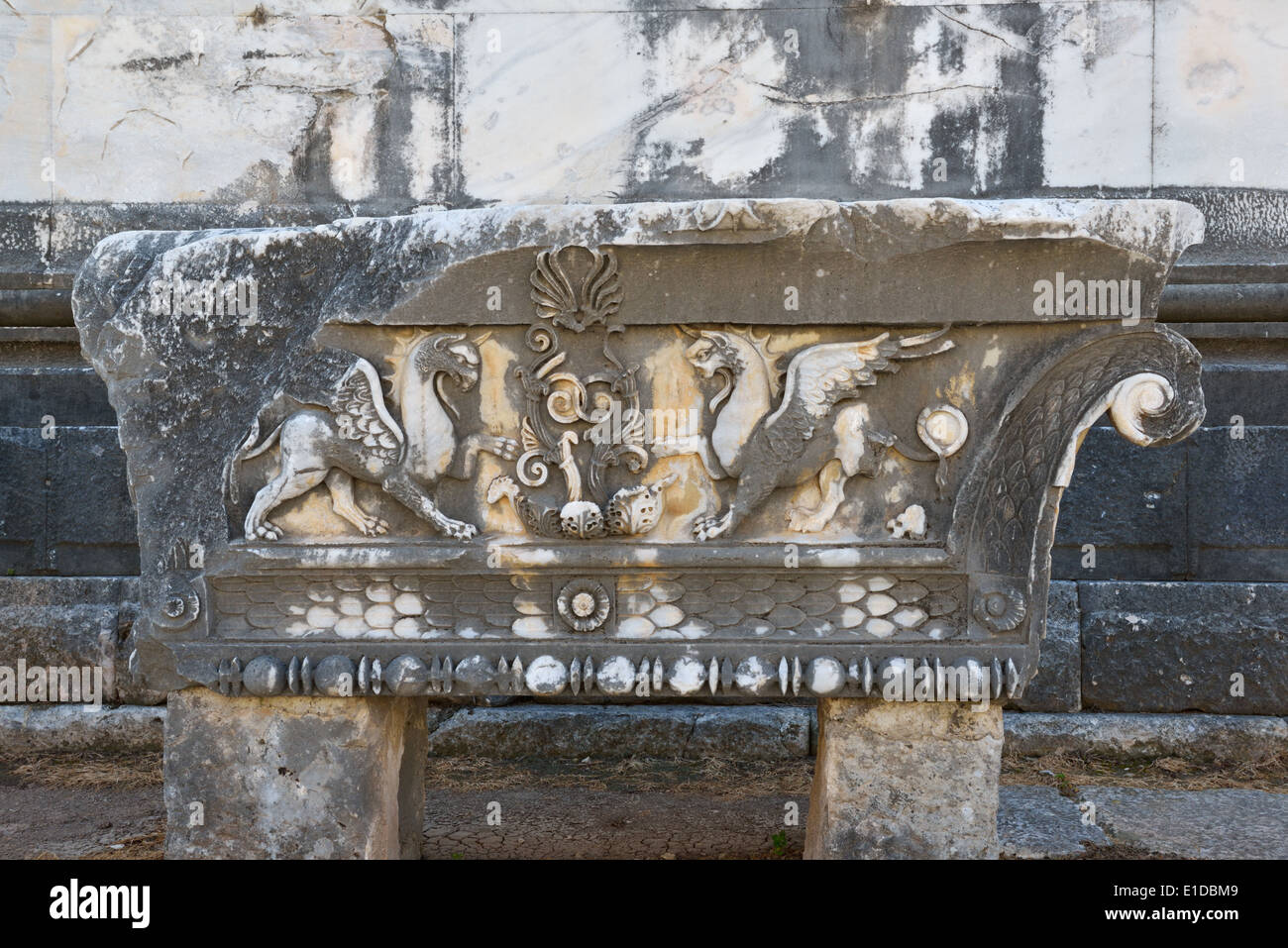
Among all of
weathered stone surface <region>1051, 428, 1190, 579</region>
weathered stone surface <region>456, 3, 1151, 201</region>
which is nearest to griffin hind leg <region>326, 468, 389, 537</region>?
weathered stone surface <region>456, 3, 1151, 201</region>

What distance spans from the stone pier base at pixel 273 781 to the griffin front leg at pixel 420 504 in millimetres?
521

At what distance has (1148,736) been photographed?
4.37 meters

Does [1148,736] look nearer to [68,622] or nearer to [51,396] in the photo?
[68,622]

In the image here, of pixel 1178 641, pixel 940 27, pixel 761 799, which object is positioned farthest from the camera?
pixel 940 27

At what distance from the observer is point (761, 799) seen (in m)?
4.06

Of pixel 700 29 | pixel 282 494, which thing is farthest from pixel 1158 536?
pixel 282 494

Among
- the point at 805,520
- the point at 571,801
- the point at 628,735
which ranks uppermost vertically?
the point at 805,520

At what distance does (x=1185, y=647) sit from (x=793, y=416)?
2.60m

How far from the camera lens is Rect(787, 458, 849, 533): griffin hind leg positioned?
9.03ft

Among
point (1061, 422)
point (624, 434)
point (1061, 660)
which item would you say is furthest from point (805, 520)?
point (1061, 660)

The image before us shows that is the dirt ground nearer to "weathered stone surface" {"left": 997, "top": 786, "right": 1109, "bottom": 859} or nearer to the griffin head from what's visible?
"weathered stone surface" {"left": 997, "top": 786, "right": 1109, "bottom": 859}

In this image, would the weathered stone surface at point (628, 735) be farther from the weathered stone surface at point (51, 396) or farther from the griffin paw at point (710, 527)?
the weathered stone surface at point (51, 396)

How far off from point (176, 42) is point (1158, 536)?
16.0ft

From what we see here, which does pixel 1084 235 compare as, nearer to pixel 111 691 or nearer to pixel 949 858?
pixel 949 858
